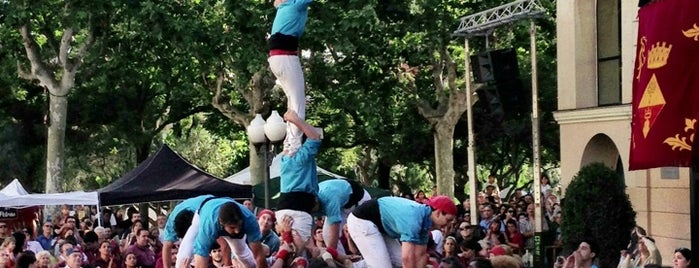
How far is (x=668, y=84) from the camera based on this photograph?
61.2 feet

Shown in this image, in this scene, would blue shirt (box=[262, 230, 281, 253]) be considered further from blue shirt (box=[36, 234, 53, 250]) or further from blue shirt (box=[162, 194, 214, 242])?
blue shirt (box=[36, 234, 53, 250])

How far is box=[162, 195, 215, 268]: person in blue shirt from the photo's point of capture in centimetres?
1339

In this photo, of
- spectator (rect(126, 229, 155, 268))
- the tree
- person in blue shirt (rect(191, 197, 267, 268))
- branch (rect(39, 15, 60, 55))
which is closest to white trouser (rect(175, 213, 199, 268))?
person in blue shirt (rect(191, 197, 267, 268))

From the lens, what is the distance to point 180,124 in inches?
1891

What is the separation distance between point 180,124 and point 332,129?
5.99 metres

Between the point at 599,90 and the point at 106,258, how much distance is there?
1099 cm

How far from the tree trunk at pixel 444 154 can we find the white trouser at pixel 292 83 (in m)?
24.7

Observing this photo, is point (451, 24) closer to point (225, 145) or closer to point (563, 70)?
point (563, 70)

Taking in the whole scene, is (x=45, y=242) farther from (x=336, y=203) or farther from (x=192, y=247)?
(x=192, y=247)

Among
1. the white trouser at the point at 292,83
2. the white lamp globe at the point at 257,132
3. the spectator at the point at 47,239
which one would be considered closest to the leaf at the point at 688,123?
the white trouser at the point at 292,83

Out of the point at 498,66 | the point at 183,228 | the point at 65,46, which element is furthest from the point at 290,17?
the point at 65,46

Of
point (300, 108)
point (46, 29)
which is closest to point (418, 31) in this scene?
point (46, 29)

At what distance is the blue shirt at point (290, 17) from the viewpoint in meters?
14.0

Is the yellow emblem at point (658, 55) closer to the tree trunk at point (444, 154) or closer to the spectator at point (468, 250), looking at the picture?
the spectator at point (468, 250)
